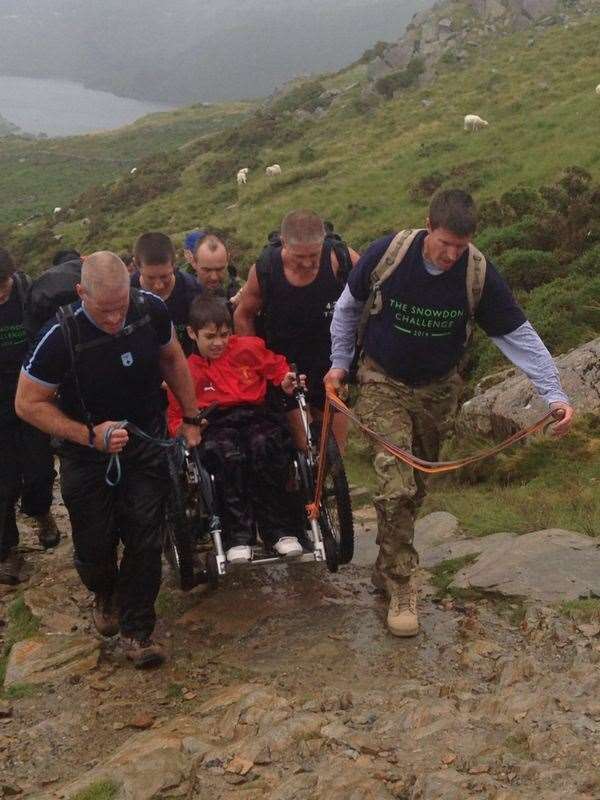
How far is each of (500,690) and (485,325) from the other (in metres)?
2.18

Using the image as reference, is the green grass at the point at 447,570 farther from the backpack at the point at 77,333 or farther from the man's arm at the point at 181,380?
the backpack at the point at 77,333

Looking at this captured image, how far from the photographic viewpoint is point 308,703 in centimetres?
475

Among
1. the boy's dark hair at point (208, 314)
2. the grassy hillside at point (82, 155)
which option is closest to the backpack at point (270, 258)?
the boy's dark hair at point (208, 314)

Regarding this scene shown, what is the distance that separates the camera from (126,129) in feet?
351

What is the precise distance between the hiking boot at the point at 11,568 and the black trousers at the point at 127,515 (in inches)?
80.3

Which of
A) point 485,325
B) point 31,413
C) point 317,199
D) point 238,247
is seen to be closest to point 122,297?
A: point 31,413

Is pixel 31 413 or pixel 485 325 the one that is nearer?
pixel 31 413

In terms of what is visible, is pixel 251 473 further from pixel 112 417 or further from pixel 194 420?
pixel 112 417

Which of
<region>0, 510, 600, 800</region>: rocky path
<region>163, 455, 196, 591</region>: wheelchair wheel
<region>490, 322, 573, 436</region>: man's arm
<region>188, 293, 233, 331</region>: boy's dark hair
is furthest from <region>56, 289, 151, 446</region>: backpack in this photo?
<region>490, 322, 573, 436</region>: man's arm

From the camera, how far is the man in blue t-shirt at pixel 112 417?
16.0 feet

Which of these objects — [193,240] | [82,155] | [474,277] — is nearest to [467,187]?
[193,240]

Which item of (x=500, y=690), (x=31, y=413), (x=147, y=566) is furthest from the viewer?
(x=147, y=566)

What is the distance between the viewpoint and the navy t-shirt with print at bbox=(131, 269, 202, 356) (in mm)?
6688

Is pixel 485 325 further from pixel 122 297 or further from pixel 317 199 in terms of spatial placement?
pixel 317 199
